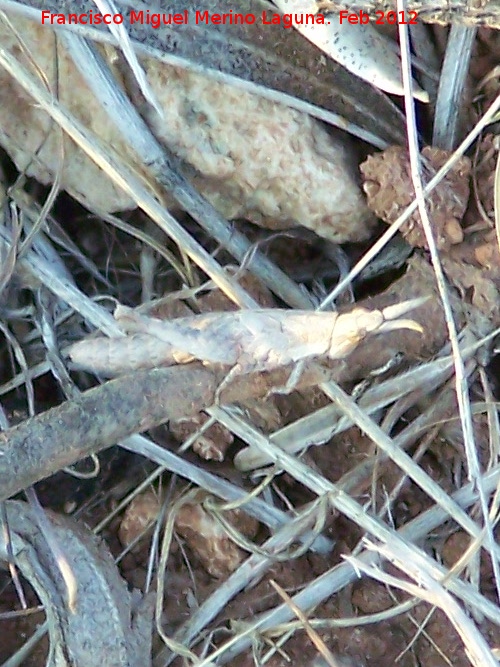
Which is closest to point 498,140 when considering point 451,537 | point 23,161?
point 451,537

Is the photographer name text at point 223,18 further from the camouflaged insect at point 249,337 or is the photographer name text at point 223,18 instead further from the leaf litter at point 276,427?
the camouflaged insect at point 249,337

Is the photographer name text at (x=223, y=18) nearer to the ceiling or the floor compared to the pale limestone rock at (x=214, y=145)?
nearer to the ceiling

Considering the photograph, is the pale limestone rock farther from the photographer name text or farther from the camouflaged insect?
the camouflaged insect

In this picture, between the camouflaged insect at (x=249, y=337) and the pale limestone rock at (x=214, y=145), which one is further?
the pale limestone rock at (x=214, y=145)

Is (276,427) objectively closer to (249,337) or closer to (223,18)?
(249,337)

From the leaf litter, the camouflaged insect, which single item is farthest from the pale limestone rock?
the camouflaged insect

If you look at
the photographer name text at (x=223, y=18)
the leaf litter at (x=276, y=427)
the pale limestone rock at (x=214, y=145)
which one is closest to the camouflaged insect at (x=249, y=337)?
the leaf litter at (x=276, y=427)

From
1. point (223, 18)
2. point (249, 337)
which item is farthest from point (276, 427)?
point (223, 18)

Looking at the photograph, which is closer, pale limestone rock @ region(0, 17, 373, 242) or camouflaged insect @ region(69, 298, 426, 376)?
camouflaged insect @ region(69, 298, 426, 376)
